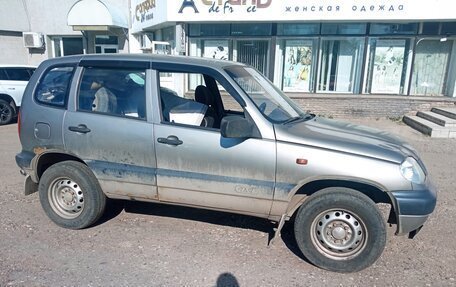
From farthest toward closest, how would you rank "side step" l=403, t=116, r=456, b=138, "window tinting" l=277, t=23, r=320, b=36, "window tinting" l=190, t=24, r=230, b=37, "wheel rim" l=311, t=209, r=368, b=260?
"window tinting" l=190, t=24, r=230, b=37 < "window tinting" l=277, t=23, r=320, b=36 < "side step" l=403, t=116, r=456, b=138 < "wheel rim" l=311, t=209, r=368, b=260

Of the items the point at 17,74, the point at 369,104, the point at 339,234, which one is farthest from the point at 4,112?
the point at 369,104

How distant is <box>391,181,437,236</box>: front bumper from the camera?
9.80ft

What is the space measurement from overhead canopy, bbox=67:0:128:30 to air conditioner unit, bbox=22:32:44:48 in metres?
3.30

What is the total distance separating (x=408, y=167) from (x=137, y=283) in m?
2.59

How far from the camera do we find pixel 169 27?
14.1 metres

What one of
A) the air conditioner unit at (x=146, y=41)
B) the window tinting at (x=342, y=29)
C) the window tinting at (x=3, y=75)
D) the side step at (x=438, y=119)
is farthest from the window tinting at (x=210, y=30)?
the side step at (x=438, y=119)

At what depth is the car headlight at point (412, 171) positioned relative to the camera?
303 centimetres

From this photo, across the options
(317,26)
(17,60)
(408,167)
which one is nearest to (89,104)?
(408,167)

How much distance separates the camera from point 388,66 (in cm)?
1225

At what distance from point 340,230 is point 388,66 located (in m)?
10.8

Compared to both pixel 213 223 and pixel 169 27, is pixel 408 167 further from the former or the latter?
pixel 169 27

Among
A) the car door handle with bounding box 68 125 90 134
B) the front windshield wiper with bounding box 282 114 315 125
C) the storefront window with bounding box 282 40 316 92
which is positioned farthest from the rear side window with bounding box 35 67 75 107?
the storefront window with bounding box 282 40 316 92

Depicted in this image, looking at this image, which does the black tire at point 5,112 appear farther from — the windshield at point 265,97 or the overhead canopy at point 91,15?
the windshield at point 265,97

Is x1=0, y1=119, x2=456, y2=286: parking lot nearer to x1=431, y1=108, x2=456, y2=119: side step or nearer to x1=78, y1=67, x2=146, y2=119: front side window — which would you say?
x1=78, y1=67, x2=146, y2=119: front side window
